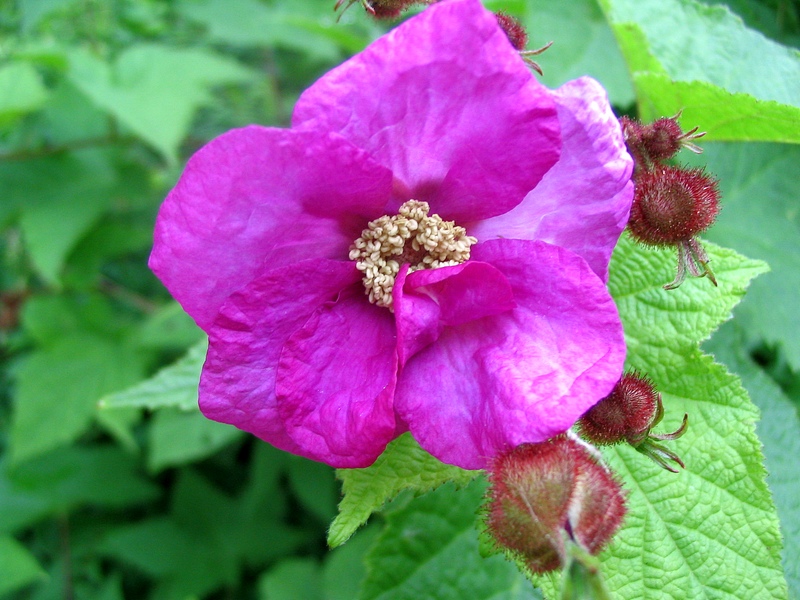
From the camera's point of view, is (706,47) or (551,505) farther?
(706,47)

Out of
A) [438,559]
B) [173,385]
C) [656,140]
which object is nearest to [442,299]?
[656,140]

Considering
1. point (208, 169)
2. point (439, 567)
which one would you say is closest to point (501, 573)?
point (439, 567)

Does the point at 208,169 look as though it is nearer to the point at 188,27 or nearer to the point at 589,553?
the point at 589,553

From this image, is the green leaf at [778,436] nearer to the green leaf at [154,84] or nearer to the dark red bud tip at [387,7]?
the dark red bud tip at [387,7]

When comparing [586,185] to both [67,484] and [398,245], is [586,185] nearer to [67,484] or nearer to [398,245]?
Result: [398,245]

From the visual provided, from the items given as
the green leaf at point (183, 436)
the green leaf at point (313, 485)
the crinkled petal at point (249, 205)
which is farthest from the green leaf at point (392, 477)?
the green leaf at point (313, 485)

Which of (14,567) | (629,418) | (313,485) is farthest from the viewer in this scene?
(313,485)

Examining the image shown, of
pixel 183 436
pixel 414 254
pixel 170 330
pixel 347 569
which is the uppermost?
pixel 414 254
